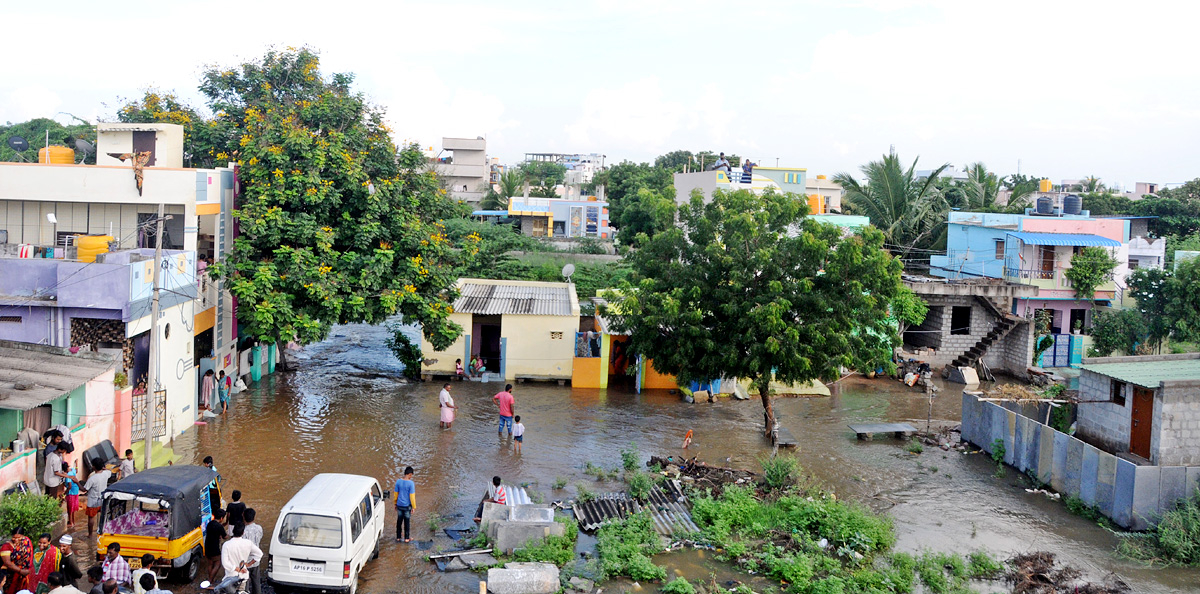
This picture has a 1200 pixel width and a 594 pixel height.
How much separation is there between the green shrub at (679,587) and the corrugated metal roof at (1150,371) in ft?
30.8

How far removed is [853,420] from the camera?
904 inches

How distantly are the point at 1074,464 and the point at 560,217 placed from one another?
44.6m

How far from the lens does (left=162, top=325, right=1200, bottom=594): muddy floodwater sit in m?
14.2

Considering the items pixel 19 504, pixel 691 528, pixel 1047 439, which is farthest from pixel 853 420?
pixel 19 504

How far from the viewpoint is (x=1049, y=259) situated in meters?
31.2

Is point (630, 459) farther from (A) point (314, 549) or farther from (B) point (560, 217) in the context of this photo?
(B) point (560, 217)

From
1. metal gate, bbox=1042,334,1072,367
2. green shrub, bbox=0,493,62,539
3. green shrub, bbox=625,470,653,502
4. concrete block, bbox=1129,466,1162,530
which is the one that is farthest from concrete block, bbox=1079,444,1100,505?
green shrub, bbox=0,493,62,539

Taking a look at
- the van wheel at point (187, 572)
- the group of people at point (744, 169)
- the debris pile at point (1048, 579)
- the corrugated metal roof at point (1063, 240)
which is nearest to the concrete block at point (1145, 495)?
the debris pile at point (1048, 579)

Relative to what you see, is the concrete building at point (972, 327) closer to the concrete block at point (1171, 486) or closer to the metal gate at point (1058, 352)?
the metal gate at point (1058, 352)

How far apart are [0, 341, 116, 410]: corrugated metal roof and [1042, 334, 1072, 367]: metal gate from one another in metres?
28.5

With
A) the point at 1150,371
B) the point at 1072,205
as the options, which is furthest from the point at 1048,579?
the point at 1072,205

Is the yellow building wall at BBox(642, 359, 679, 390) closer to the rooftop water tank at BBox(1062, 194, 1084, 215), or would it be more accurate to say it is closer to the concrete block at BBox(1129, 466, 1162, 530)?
the concrete block at BBox(1129, 466, 1162, 530)

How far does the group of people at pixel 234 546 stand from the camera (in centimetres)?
1036

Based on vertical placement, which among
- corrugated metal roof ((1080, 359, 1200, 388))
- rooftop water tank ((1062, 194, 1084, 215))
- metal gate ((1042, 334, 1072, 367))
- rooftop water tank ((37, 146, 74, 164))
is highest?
rooftop water tank ((1062, 194, 1084, 215))
